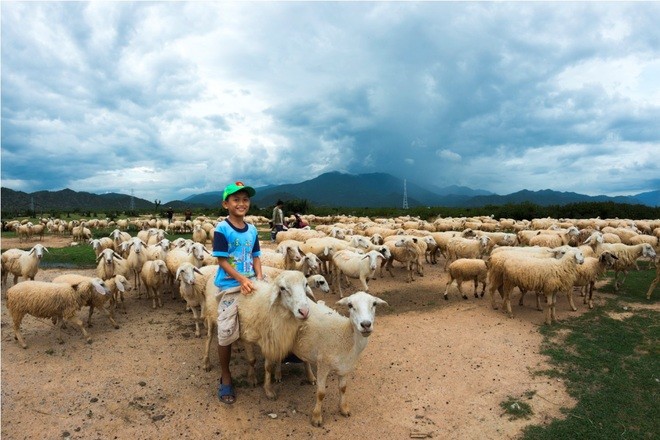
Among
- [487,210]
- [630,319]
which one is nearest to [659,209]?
[487,210]

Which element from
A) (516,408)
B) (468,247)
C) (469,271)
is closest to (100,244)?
(469,271)

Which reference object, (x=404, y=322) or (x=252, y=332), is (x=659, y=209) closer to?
(x=404, y=322)

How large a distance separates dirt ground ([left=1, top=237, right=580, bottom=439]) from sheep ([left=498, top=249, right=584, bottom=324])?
841 mm

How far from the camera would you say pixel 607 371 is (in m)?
6.16

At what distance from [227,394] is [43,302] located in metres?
5.16

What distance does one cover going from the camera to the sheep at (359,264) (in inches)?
A: 413

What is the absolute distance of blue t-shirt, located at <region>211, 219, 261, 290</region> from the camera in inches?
198

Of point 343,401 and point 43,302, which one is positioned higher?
point 43,302

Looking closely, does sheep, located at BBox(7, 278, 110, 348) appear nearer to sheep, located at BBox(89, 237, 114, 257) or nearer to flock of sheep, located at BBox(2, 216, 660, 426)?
flock of sheep, located at BBox(2, 216, 660, 426)

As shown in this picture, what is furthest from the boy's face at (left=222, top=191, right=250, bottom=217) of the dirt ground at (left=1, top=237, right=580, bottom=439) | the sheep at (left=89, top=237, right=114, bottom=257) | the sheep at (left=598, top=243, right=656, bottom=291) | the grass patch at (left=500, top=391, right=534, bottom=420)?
→ the sheep at (left=89, top=237, right=114, bottom=257)

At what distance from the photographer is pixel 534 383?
5945mm

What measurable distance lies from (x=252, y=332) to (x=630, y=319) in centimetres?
933

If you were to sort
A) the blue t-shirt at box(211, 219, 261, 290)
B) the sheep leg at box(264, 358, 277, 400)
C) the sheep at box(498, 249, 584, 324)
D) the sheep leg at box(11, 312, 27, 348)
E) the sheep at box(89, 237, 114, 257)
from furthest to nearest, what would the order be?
the sheep at box(89, 237, 114, 257), the sheep at box(498, 249, 584, 324), the sheep leg at box(11, 312, 27, 348), the sheep leg at box(264, 358, 277, 400), the blue t-shirt at box(211, 219, 261, 290)

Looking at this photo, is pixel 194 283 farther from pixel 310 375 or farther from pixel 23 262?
pixel 23 262
